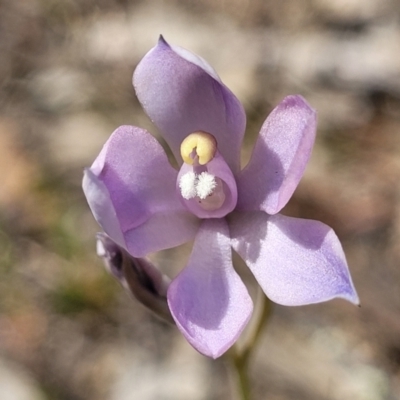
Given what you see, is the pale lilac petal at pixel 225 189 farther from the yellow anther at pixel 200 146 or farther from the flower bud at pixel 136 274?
the flower bud at pixel 136 274

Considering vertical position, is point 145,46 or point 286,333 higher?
point 145,46

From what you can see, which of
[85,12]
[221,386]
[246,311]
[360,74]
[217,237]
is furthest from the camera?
[85,12]

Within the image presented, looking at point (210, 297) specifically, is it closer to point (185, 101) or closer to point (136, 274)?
point (136, 274)

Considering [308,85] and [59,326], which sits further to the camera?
[308,85]

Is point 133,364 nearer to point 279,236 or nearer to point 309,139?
point 279,236

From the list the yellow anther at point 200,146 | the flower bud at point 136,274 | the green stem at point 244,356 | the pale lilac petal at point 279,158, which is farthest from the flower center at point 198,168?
the green stem at point 244,356

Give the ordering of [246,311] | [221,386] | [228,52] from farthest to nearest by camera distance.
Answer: [228,52], [221,386], [246,311]

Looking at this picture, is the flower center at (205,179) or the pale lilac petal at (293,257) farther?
the flower center at (205,179)

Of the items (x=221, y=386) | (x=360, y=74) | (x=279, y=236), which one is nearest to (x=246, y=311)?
(x=279, y=236)

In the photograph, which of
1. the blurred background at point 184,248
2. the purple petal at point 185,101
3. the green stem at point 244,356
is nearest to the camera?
the purple petal at point 185,101
